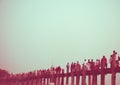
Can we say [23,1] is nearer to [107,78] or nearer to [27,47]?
[27,47]

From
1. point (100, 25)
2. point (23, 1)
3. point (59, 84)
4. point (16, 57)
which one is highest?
point (23, 1)

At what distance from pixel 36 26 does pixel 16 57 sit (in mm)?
446

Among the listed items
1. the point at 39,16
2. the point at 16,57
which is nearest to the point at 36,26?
the point at 39,16

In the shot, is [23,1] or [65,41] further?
[23,1]

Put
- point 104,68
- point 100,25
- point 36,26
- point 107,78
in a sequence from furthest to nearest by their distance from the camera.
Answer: point 36,26 → point 100,25 → point 107,78 → point 104,68

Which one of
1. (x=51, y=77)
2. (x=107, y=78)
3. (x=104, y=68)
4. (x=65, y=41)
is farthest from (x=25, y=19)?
(x=104, y=68)

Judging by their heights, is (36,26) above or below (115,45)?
above

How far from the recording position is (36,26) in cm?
347

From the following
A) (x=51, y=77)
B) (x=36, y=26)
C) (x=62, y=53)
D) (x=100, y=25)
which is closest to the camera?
(x=51, y=77)

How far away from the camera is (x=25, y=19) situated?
144 inches

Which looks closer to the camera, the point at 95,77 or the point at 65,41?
the point at 95,77

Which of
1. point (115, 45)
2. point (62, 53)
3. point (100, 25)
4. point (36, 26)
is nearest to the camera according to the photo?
point (115, 45)

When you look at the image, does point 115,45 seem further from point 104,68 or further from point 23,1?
point 23,1

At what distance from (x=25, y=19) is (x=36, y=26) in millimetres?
252
